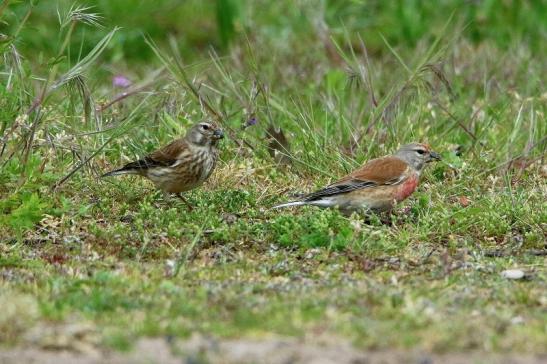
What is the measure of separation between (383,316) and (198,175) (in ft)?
11.8

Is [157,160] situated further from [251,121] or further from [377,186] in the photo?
[377,186]

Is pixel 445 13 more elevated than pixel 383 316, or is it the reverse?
pixel 383 316

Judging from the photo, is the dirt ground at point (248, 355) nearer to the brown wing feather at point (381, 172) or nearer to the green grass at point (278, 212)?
the green grass at point (278, 212)

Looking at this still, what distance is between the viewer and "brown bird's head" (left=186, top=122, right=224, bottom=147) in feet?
30.4

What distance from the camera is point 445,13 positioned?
14.3 meters

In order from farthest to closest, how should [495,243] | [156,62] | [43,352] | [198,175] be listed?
[156,62] → [198,175] → [495,243] → [43,352]

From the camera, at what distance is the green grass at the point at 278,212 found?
575 centimetres

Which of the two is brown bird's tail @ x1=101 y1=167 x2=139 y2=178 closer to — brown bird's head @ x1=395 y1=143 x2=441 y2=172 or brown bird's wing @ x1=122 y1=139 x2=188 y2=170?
brown bird's wing @ x1=122 y1=139 x2=188 y2=170

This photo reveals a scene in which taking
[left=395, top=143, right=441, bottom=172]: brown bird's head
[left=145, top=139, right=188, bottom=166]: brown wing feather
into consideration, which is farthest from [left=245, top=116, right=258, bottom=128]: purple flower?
[left=395, top=143, right=441, bottom=172]: brown bird's head

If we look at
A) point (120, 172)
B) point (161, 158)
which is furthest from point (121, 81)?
point (120, 172)

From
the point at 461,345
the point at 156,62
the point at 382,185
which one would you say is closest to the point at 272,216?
the point at 382,185

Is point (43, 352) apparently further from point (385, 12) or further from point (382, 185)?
point (385, 12)

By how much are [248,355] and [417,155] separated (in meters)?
4.17

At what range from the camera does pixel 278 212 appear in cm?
863
